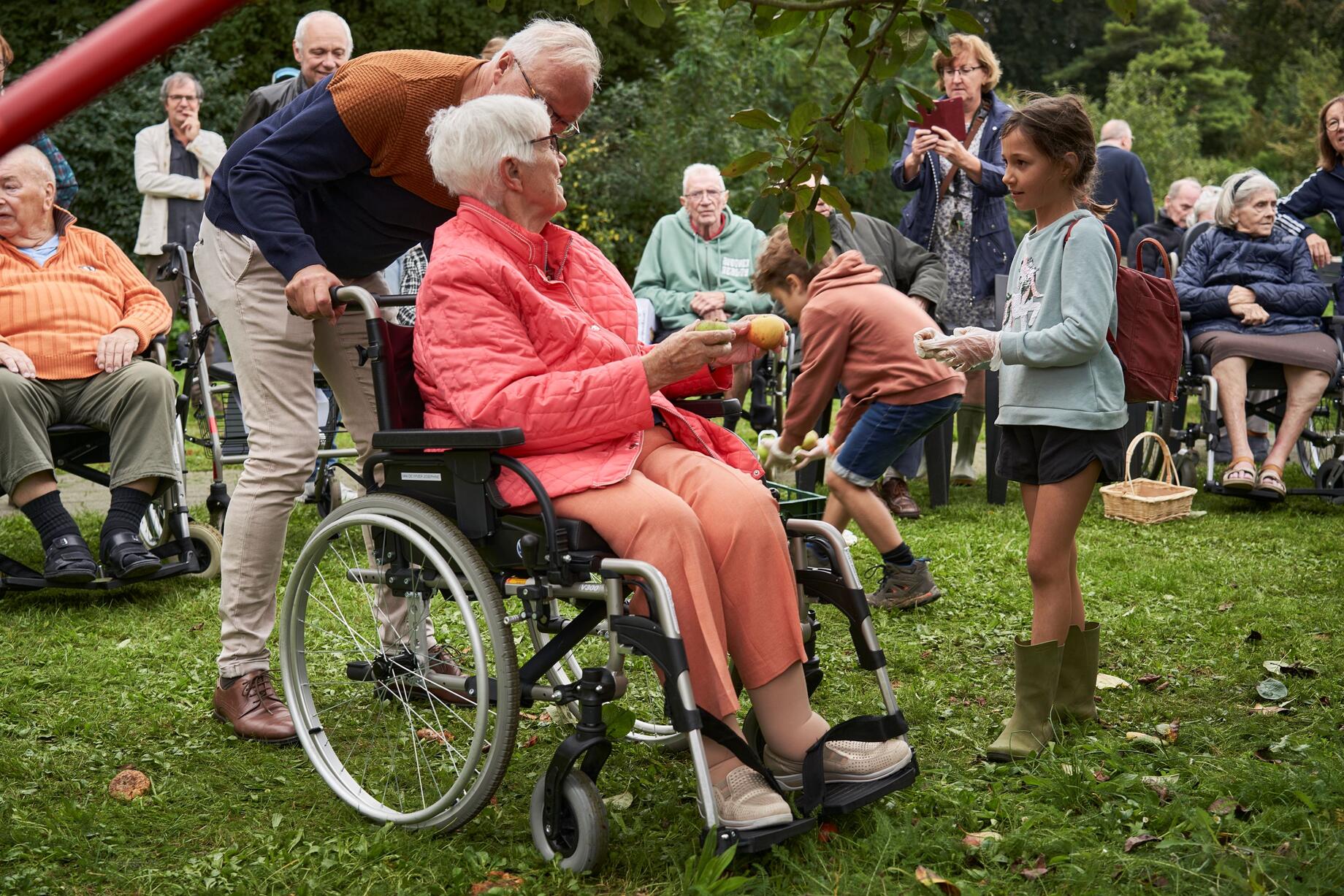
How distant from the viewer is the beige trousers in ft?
11.3

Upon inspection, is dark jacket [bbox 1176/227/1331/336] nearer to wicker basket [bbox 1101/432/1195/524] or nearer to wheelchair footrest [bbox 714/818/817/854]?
wicker basket [bbox 1101/432/1195/524]

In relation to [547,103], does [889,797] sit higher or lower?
lower

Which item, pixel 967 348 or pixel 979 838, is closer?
pixel 979 838

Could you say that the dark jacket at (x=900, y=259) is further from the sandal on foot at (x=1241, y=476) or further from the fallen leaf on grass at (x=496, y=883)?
the fallen leaf on grass at (x=496, y=883)

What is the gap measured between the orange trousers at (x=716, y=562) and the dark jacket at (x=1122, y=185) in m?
7.00

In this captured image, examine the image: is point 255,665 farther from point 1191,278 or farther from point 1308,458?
point 1308,458

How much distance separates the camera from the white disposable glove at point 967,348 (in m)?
3.05

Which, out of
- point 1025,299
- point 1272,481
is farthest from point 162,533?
point 1272,481

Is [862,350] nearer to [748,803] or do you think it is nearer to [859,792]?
[859,792]

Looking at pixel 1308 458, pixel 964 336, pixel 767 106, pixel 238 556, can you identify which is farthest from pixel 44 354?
pixel 767 106

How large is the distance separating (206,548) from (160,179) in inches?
177

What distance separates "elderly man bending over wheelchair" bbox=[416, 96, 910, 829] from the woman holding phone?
13.5ft

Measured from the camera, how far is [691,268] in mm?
7770

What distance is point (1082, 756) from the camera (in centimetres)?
310
